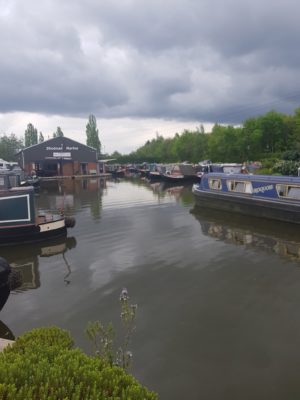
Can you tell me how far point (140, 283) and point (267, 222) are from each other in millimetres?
12053

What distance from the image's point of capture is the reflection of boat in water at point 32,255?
12727 millimetres

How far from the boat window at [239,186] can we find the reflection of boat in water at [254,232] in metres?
1.92

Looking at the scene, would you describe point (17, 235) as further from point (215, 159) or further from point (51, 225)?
point (215, 159)

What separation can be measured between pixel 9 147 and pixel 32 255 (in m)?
112

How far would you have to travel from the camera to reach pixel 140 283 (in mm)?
11555

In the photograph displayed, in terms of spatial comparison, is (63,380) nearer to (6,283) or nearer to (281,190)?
(6,283)

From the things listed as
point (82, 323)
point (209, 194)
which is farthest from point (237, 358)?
point (209, 194)

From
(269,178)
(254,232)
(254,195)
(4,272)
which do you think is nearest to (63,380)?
(4,272)

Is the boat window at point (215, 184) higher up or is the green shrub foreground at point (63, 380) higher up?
the boat window at point (215, 184)

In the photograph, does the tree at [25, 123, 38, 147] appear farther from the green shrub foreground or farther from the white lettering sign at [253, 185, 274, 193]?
the green shrub foreground

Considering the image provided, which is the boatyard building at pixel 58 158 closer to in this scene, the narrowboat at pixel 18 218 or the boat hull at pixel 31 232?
the boat hull at pixel 31 232

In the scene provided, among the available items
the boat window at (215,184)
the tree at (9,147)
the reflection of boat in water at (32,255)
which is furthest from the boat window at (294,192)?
the tree at (9,147)

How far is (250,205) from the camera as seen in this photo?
74.0 feet

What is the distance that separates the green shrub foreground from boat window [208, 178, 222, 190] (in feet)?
77.3
